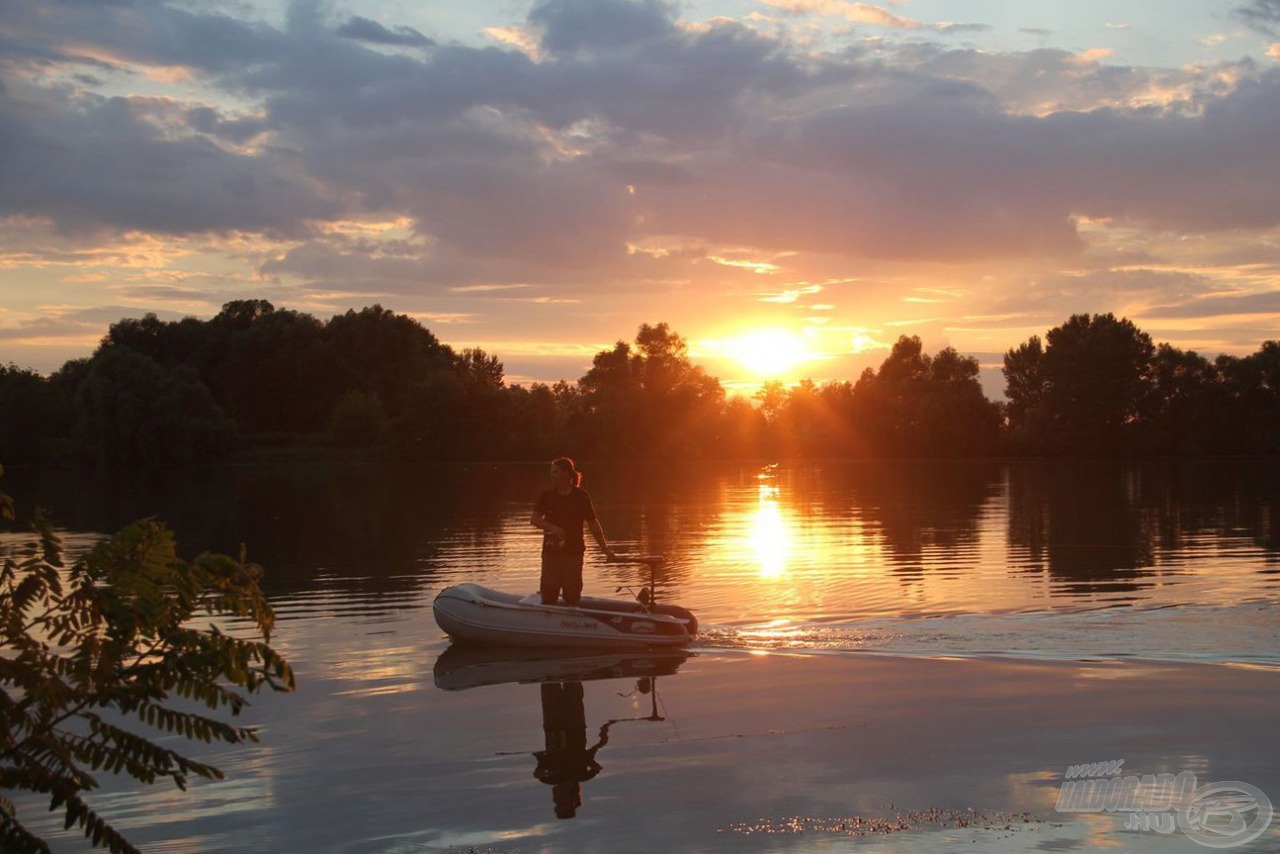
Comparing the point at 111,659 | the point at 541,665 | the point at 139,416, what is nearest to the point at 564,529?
the point at 541,665

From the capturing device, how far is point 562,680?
14375mm

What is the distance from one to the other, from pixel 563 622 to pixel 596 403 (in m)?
89.7

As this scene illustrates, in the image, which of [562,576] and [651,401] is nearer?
[562,576]

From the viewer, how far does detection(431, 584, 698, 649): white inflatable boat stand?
15.8 metres

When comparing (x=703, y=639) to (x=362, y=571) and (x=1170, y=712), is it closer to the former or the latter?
(x=1170, y=712)

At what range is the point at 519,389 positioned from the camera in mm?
105875

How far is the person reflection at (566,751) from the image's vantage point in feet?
31.0

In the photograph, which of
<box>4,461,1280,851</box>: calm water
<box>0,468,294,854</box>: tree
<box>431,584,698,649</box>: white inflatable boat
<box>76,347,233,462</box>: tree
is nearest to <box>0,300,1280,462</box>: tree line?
<box>76,347,233,462</box>: tree

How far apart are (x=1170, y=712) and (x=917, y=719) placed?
2.47 metres

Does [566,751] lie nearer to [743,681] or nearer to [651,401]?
[743,681]

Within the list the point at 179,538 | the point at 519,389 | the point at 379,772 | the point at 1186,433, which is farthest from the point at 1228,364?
the point at 379,772

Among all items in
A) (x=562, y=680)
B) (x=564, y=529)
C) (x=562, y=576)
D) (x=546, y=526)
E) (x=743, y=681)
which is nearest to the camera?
(x=743, y=681)

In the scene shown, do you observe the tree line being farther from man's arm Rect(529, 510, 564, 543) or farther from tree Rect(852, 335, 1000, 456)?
man's arm Rect(529, 510, 564, 543)

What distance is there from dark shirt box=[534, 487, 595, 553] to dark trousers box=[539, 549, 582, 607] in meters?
0.27
